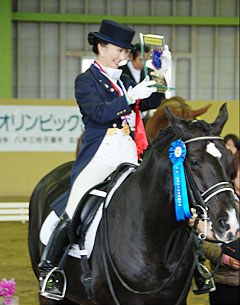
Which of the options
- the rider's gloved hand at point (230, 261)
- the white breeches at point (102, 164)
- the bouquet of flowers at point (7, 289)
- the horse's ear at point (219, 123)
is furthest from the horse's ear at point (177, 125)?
the bouquet of flowers at point (7, 289)

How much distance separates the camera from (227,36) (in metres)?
14.9

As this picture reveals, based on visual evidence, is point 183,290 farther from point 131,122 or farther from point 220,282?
point 131,122

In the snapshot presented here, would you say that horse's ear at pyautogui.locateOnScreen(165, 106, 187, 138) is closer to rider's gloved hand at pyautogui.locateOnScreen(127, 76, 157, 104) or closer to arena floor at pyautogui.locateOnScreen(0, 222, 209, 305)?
rider's gloved hand at pyautogui.locateOnScreen(127, 76, 157, 104)

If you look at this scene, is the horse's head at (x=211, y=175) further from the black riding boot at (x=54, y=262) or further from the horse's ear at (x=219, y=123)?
the black riding boot at (x=54, y=262)

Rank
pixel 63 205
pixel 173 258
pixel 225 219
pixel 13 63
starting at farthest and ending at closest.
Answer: pixel 13 63 → pixel 63 205 → pixel 173 258 → pixel 225 219

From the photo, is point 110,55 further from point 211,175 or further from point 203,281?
point 203,281

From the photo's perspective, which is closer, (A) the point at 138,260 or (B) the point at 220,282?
(A) the point at 138,260

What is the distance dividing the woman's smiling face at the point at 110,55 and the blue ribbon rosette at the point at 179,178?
0.74 meters

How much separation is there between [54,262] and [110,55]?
1.05m

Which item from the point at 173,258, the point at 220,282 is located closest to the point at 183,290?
the point at 173,258

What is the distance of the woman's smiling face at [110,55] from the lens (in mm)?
3311

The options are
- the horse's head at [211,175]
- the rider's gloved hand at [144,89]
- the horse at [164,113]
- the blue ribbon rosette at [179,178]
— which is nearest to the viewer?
the horse's head at [211,175]

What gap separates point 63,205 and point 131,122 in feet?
1.82

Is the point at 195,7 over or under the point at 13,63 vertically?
over
